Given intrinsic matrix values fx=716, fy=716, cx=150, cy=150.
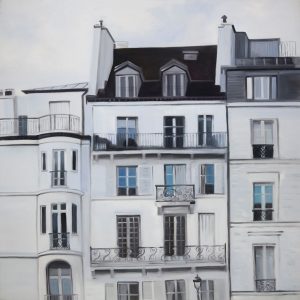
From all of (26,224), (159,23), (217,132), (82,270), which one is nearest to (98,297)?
(82,270)

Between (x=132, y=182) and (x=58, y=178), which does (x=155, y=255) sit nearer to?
(x=132, y=182)

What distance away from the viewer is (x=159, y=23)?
175 inches

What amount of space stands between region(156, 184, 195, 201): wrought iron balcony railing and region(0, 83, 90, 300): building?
0.44 metres

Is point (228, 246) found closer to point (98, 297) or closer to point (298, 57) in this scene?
point (98, 297)

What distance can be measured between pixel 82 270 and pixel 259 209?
1132mm

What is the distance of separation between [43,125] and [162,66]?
2.66ft

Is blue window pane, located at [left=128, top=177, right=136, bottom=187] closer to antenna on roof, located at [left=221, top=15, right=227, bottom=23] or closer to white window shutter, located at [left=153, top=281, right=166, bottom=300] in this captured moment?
white window shutter, located at [left=153, top=281, right=166, bottom=300]

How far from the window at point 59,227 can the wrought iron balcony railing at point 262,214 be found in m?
1.15

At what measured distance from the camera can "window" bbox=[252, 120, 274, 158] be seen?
14.3 feet

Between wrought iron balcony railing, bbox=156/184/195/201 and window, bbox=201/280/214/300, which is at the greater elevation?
wrought iron balcony railing, bbox=156/184/195/201

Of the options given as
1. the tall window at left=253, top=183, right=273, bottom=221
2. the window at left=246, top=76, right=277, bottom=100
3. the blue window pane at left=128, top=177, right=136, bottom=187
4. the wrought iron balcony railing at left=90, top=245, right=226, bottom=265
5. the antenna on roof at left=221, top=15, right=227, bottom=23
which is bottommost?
the wrought iron balcony railing at left=90, top=245, right=226, bottom=265

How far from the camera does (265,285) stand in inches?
170

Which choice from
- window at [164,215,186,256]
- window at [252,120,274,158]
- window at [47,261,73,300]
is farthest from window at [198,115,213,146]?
window at [47,261,73,300]

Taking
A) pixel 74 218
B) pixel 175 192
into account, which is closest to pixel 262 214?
pixel 175 192
